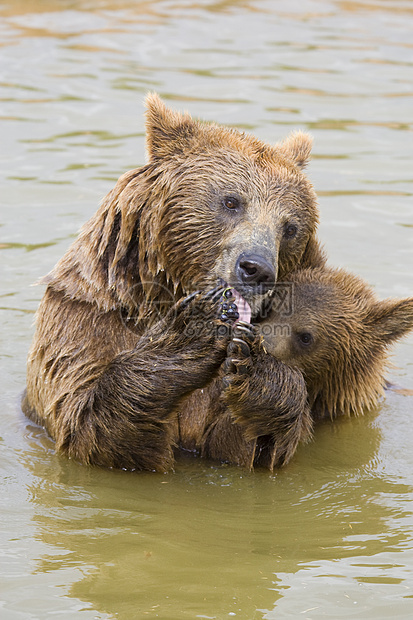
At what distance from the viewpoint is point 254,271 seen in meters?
5.65

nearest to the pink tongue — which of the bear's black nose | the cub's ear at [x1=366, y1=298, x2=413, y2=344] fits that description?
the bear's black nose

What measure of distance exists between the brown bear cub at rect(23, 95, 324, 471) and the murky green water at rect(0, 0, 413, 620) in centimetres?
36

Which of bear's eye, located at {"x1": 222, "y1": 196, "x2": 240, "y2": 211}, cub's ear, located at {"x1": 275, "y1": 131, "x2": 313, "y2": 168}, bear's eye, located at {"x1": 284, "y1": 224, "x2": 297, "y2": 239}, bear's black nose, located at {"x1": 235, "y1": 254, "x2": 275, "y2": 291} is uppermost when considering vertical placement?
cub's ear, located at {"x1": 275, "y1": 131, "x2": 313, "y2": 168}

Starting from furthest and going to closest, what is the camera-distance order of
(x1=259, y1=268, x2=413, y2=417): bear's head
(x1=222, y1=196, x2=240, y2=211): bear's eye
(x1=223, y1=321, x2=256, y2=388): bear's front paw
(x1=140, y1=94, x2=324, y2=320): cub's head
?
1. (x1=259, y1=268, x2=413, y2=417): bear's head
2. (x1=222, y1=196, x2=240, y2=211): bear's eye
3. (x1=140, y1=94, x2=324, y2=320): cub's head
4. (x1=223, y1=321, x2=256, y2=388): bear's front paw

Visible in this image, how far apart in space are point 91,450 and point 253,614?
184 centimetres

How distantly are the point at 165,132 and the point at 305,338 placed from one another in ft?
5.28

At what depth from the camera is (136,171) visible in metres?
6.23

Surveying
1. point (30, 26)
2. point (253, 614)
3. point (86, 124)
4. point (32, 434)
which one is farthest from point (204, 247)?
point (30, 26)

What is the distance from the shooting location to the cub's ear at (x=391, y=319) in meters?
6.59

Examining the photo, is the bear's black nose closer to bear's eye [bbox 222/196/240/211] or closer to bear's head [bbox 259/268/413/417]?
bear's eye [bbox 222/196/240/211]

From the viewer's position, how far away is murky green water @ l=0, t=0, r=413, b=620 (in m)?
4.79

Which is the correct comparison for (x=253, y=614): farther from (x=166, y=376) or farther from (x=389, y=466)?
(x=389, y=466)

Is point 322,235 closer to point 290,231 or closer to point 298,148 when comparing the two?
point 298,148

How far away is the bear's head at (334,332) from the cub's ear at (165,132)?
1.19m
